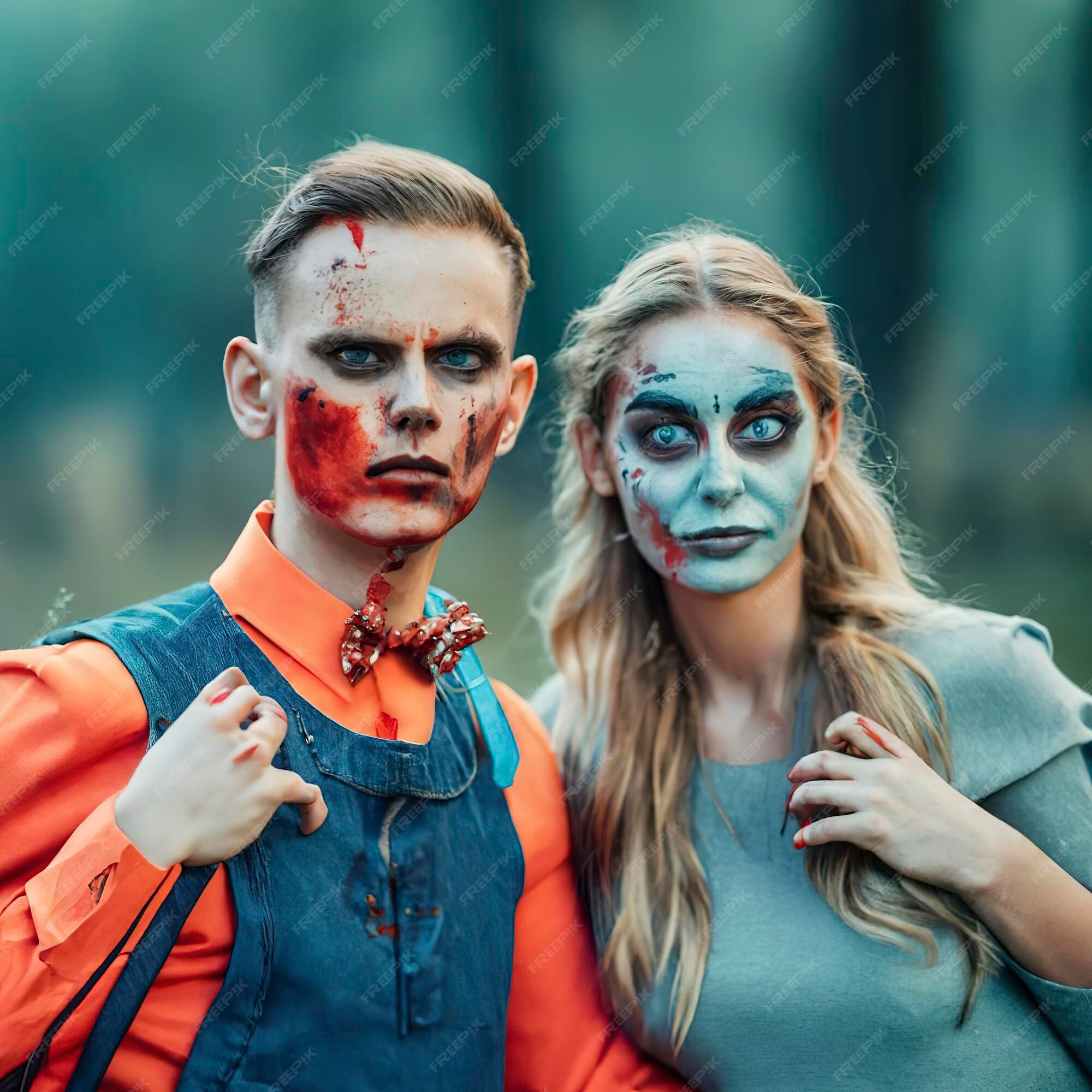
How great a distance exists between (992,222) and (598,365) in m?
3.47

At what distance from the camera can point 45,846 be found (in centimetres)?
150

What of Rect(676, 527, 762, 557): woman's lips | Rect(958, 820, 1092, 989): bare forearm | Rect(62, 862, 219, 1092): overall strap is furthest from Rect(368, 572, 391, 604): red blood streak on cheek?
Rect(958, 820, 1092, 989): bare forearm

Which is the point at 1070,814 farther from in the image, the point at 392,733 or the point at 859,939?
the point at 392,733

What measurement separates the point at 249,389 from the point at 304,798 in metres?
0.70

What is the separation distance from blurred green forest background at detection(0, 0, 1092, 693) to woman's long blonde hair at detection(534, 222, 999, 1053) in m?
1.00

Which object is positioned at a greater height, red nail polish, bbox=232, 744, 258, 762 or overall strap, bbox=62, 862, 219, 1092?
red nail polish, bbox=232, 744, 258, 762

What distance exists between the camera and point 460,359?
175 centimetres

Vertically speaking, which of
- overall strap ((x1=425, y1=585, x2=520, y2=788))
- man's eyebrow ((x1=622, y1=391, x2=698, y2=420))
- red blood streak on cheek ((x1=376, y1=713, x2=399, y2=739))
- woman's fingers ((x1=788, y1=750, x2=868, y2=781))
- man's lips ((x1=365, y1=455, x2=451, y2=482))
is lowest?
red blood streak on cheek ((x1=376, y1=713, x2=399, y2=739))

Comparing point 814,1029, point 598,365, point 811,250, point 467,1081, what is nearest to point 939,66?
point 811,250

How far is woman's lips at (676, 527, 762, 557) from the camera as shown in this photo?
2.06 meters

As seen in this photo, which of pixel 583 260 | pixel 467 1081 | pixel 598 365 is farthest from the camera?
pixel 583 260

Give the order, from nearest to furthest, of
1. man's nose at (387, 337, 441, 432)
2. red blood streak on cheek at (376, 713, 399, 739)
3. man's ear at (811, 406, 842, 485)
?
man's nose at (387, 337, 441, 432) < red blood streak on cheek at (376, 713, 399, 739) < man's ear at (811, 406, 842, 485)

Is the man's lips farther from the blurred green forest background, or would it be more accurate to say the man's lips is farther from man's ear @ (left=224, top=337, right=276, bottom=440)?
the blurred green forest background

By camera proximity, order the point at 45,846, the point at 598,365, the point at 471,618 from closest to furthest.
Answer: the point at 45,846, the point at 471,618, the point at 598,365
